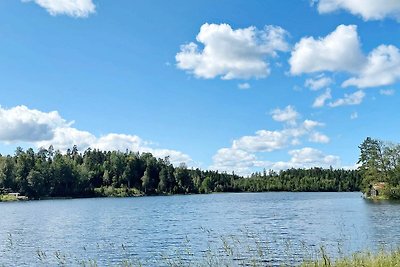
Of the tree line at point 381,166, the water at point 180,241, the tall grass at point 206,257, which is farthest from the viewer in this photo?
the tree line at point 381,166

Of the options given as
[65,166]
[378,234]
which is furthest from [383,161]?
[65,166]

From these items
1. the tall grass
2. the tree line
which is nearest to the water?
the tall grass

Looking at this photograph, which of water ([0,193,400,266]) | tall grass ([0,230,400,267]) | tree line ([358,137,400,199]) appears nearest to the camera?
tall grass ([0,230,400,267])

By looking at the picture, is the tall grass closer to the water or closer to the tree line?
A: the water

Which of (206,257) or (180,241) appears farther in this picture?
(180,241)

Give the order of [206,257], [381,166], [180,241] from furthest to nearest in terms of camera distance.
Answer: [381,166], [180,241], [206,257]

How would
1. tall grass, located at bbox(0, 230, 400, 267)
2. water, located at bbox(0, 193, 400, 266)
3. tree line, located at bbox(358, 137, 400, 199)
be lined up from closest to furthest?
tall grass, located at bbox(0, 230, 400, 267) < water, located at bbox(0, 193, 400, 266) < tree line, located at bbox(358, 137, 400, 199)

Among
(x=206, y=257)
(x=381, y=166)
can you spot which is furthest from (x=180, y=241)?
(x=381, y=166)

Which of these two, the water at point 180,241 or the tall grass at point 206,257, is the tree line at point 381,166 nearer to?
the water at point 180,241

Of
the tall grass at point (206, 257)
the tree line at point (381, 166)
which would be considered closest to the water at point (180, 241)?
the tall grass at point (206, 257)

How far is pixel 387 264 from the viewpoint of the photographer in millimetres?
20078

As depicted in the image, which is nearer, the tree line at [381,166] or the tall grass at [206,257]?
the tall grass at [206,257]

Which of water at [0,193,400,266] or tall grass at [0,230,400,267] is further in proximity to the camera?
water at [0,193,400,266]

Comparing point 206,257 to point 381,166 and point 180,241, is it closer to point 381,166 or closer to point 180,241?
point 180,241
